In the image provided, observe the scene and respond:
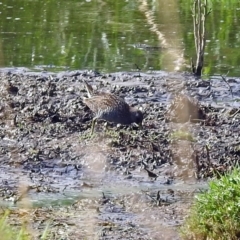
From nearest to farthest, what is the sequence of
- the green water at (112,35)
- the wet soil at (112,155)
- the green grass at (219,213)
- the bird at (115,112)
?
the green grass at (219,213)
the wet soil at (112,155)
the bird at (115,112)
the green water at (112,35)

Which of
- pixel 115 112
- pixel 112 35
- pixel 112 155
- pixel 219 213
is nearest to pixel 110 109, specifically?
pixel 115 112

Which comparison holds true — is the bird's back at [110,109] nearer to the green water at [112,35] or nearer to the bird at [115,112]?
the bird at [115,112]

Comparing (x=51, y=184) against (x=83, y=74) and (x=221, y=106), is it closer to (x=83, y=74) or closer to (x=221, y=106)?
(x=221, y=106)

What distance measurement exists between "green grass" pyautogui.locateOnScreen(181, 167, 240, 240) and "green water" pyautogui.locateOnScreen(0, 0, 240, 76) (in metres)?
5.74

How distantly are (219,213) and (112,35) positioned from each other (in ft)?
28.8

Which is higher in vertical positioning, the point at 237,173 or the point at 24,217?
the point at 237,173

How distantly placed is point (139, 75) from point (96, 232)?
535 centimetres

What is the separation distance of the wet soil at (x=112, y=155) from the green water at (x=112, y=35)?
4.55ft

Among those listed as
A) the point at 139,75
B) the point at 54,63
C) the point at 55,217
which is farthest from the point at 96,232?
the point at 54,63

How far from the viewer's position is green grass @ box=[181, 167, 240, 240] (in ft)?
17.9

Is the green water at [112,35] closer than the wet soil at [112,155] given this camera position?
No

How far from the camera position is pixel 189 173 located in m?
7.16

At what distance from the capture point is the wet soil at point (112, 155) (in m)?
6.16

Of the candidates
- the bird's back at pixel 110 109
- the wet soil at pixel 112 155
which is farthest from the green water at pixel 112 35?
the bird's back at pixel 110 109
